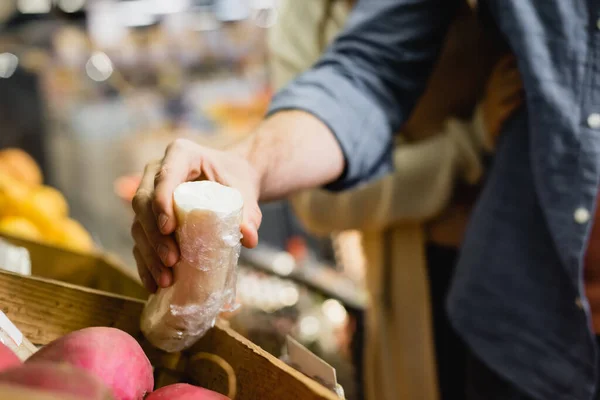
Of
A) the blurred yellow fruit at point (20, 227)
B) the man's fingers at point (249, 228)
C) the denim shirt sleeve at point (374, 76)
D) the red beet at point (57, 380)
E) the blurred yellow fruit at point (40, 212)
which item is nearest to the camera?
the red beet at point (57, 380)

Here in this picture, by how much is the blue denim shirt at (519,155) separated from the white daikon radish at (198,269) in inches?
13.2

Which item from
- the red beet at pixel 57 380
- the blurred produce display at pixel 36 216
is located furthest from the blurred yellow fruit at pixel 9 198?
the red beet at pixel 57 380

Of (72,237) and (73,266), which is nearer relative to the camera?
(73,266)

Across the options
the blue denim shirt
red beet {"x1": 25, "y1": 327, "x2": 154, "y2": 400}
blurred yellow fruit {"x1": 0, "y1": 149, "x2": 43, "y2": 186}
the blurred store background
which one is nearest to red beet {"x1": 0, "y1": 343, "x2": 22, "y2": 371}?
red beet {"x1": 25, "y1": 327, "x2": 154, "y2": 400}

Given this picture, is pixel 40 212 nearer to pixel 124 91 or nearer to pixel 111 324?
pixel 111 324

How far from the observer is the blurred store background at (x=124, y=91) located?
2.07 metres

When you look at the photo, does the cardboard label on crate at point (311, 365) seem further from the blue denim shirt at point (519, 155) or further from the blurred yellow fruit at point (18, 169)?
the blurred yellow fruit at point (18, 169)

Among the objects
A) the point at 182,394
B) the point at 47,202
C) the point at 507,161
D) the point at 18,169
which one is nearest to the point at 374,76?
the point at 507,161

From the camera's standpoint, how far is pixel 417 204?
1228 mm

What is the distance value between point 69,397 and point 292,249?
5.78ft

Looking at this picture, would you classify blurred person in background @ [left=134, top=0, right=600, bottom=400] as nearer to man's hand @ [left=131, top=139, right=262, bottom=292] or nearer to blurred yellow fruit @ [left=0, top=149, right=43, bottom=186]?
man's hand @ [left=131, top=139, right=262, bottom=292]

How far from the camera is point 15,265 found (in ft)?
2.25

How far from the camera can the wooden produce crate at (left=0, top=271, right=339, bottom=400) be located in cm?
50

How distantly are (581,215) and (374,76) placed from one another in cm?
34
